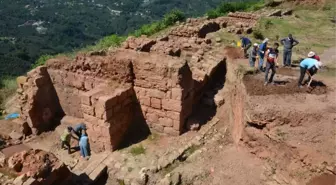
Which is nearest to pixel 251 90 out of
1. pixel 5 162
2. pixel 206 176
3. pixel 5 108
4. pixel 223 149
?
pixel 223 149

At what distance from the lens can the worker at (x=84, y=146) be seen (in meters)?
10.7

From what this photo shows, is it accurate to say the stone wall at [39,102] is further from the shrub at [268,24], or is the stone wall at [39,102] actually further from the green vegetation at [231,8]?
the green vegetation at [231,8]

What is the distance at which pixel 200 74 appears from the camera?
12453 mm

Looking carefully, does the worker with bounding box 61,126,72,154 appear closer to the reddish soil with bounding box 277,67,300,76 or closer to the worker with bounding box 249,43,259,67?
the worker with bounding box 249,43,259,67

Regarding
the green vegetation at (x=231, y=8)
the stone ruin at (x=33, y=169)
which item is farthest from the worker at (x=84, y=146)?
the green vegetation at (x=231, y=8)

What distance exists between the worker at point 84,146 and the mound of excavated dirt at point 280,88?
519 cm

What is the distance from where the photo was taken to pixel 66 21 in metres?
82.0

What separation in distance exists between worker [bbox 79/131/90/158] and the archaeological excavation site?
6.8 inches

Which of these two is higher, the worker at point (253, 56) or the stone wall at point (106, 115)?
the worker at point (253, 56)

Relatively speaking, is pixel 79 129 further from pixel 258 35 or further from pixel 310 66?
pixel 258 35

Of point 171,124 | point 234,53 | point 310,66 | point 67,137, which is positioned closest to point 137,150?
point 171,124

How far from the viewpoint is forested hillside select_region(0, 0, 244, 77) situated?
60.8 metres

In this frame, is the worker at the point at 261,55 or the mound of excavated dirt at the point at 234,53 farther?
the mound of excavated dirt at the point at 234,53

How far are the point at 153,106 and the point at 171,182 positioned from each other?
2.75 metres
